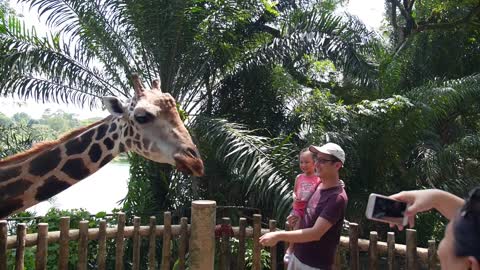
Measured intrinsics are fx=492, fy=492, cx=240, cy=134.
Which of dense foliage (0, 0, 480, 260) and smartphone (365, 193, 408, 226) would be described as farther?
dense foliage (0, 0, 480, 260)

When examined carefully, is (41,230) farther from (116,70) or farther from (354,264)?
(116,70)

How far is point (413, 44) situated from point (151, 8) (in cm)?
476

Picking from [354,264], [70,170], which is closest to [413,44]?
[354,264]

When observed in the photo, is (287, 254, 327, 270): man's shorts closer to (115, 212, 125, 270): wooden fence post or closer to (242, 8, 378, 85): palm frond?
(115, 212, 125, 270): wooden fence post

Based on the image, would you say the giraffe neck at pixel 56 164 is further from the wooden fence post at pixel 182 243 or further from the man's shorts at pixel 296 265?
the man's shorts at pixel 296 265

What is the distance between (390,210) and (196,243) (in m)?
2.20

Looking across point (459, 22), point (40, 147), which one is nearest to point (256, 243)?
point (40, 147)

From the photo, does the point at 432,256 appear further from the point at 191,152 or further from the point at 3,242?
the point at 3,242

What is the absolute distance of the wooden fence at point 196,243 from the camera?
12.2ft

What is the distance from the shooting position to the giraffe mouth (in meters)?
3.56

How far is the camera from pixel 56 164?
12.3ft

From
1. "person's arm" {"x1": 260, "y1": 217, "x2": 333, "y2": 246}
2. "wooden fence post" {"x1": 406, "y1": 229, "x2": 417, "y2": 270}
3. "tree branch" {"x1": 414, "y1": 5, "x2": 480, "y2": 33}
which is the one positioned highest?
"tree branch" {"x1": 414, "y1": 5, "x2": 480, "y2": 33}

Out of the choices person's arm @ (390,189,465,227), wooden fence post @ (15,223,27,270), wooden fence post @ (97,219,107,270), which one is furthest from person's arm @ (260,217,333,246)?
wooden fence post @ (15,223,27,270)

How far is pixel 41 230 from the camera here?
3.86 meters
